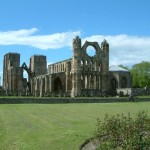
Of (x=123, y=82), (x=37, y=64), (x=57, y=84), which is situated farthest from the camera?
(x=37, y=64)

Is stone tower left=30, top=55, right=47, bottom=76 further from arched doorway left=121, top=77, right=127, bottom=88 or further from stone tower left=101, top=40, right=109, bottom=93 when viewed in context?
stone tower left=101, top=40, right=109, bottom=93

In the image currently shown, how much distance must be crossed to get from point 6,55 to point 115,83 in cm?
3238

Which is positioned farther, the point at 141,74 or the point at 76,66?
the point at 141,74

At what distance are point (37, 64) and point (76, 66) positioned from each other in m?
24.0

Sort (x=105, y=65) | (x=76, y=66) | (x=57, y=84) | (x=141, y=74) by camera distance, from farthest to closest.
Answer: (x=141, y=74), (x=57, y=84), (x=105, y=65), (x=76, y=66)

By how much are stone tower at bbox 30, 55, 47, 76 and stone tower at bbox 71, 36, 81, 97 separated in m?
23.0

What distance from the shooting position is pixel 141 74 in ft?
394

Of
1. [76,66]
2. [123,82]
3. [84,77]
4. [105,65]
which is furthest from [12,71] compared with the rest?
[123,82]

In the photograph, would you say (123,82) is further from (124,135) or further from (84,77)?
(124,135)

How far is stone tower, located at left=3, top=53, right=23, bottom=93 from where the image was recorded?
312ft

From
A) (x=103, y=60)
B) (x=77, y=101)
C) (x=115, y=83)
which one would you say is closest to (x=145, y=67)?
(x=115, y=83)

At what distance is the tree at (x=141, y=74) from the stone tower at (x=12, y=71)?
37625 mm

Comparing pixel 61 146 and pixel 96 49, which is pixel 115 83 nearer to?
pixel 96 49

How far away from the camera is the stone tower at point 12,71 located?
9506cm
